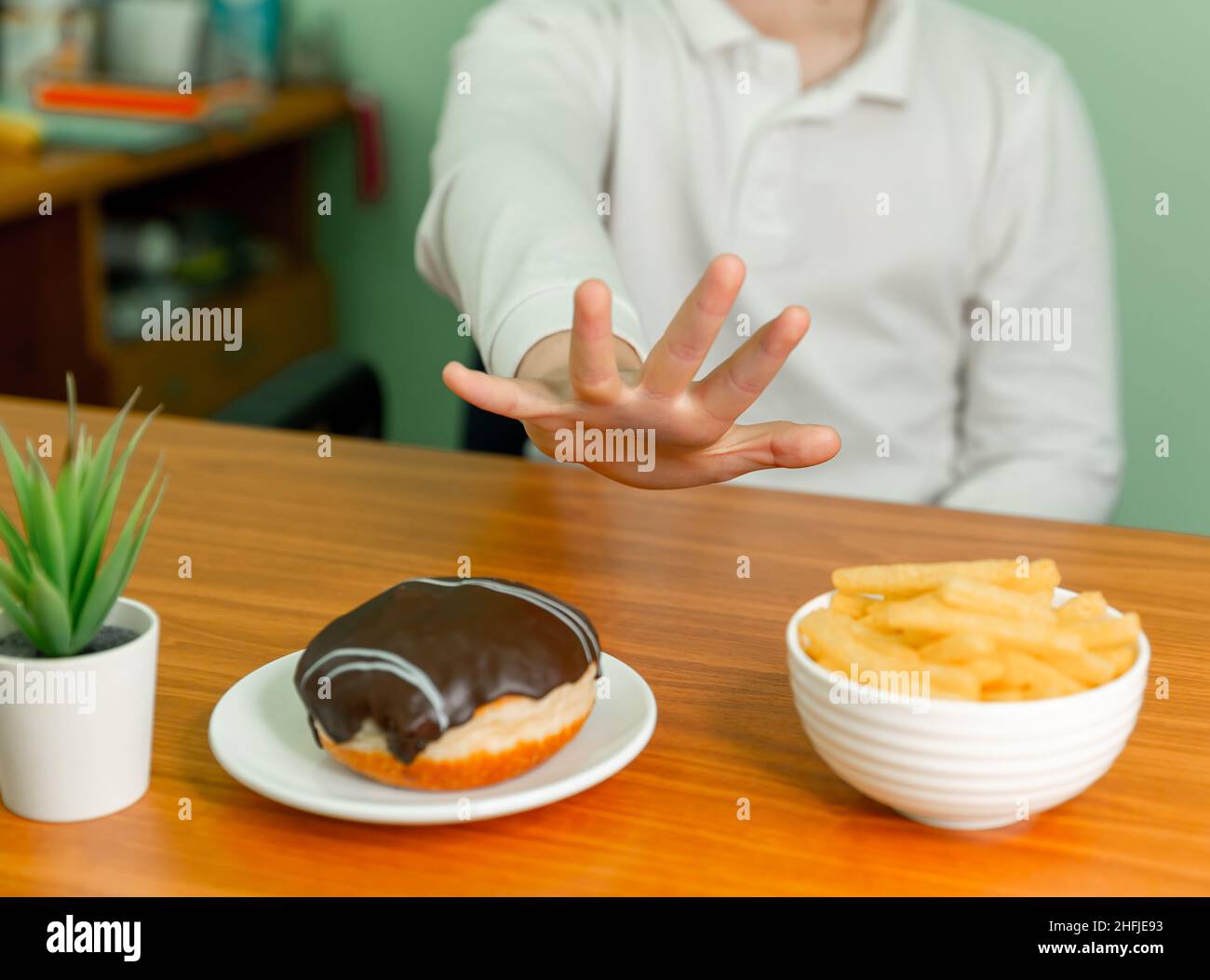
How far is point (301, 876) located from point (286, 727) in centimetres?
10

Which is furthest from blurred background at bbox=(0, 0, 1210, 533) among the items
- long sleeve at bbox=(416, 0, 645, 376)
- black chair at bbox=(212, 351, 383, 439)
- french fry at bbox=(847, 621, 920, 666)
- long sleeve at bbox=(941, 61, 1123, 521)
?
french fry at bbox=(847, 621, 920, 666)

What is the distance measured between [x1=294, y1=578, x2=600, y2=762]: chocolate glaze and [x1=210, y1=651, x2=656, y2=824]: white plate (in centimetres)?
3

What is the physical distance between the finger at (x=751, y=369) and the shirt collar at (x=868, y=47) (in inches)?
34.6

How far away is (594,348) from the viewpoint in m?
0.73

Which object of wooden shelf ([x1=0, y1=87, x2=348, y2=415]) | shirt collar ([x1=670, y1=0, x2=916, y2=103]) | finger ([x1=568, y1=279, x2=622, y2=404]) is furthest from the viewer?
wooden shelf ([x1=0, y1=87, x2=348, y2=415])

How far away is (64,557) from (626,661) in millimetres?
334

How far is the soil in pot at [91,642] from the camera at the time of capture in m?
0.63

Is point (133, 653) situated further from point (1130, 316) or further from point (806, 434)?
point (1130, 316)

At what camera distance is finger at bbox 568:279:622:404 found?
702 millimetres

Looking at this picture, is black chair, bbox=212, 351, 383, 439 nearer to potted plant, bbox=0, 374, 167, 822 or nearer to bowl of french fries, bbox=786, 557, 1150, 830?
potted plant, bbox=0, 374, 167, 822

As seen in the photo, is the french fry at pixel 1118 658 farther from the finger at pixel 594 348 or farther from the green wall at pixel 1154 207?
the green wall at pixel 1154 207

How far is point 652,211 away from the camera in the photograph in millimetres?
1615

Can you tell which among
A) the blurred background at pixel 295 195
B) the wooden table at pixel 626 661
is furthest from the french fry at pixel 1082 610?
the blurred background at pixel 295 195

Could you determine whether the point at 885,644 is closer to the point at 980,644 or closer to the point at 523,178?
the point at 980,644
